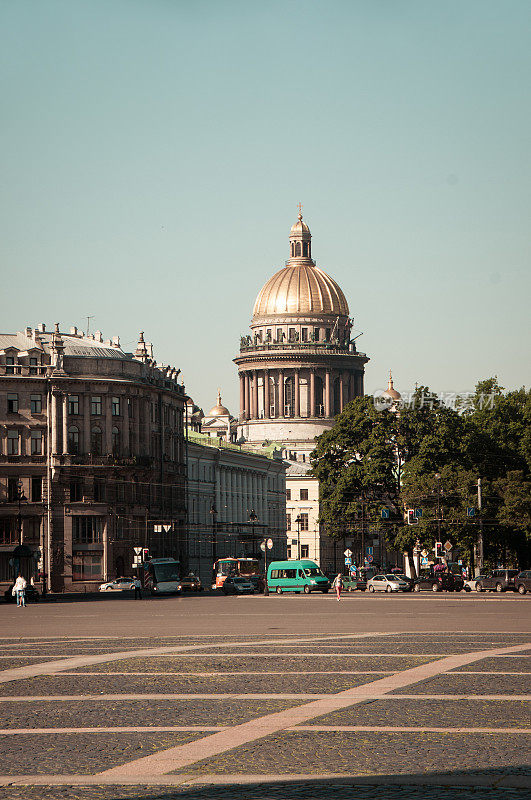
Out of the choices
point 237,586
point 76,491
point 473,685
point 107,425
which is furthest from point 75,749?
point 107,425

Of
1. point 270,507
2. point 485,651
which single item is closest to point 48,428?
point 270,507

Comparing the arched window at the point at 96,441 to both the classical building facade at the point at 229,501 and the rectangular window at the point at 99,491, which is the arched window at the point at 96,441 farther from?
the classical building facade at the point at 229,501

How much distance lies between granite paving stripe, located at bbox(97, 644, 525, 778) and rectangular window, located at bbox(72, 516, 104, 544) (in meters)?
96.6

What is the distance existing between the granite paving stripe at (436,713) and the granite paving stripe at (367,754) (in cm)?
101

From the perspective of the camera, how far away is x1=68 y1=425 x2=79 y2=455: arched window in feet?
402

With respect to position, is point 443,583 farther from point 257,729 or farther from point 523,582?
point 257,729

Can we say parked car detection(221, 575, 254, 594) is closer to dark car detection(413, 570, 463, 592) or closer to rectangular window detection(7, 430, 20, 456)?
dark car detection(413, 570, 463, 592)

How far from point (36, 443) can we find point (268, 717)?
10446 cm

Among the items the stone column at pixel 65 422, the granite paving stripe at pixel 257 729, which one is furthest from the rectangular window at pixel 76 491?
the granite paving stripe at pixel 257 729

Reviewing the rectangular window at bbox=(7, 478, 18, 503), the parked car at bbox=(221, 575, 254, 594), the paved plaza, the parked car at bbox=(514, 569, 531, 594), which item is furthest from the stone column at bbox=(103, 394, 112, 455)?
the paved plaza

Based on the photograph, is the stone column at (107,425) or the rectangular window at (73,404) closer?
the rectangular window at (73,404)

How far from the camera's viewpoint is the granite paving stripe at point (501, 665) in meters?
24.7

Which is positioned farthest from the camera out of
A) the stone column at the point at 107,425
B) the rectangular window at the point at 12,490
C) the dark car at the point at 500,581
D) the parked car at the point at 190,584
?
the stone column at the point at 107,425

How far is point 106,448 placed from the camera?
125 metres
